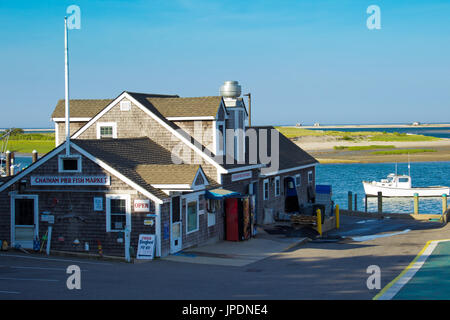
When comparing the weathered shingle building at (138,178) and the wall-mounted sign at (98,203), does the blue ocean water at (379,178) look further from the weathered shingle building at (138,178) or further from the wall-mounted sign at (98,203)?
the wall-mounted sign at (98,203)

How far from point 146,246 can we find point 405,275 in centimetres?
930

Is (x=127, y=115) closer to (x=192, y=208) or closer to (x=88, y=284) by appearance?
(x=192, y=208)

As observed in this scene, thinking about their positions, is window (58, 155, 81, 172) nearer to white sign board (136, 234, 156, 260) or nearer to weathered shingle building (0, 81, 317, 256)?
weathered shingle building (0, 81, 317, 256)

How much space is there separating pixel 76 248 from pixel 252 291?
991 cm

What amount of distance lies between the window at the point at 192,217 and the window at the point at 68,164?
4784 millimetres

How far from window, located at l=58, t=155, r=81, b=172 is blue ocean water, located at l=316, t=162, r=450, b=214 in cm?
3819

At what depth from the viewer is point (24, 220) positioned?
23.9m

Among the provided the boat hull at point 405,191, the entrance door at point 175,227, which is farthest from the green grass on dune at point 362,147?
the entrance door at point 175,227

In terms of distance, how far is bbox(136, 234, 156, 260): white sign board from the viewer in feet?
71.3

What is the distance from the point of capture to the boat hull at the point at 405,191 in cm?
5892

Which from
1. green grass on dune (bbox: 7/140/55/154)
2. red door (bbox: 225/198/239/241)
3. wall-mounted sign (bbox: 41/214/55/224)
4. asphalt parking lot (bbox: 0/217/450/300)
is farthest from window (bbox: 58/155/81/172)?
green grass on dune (bbox: 7/140/55/154)

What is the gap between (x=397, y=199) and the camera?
63.3 metres

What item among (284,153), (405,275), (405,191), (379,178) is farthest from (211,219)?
(379,178)
